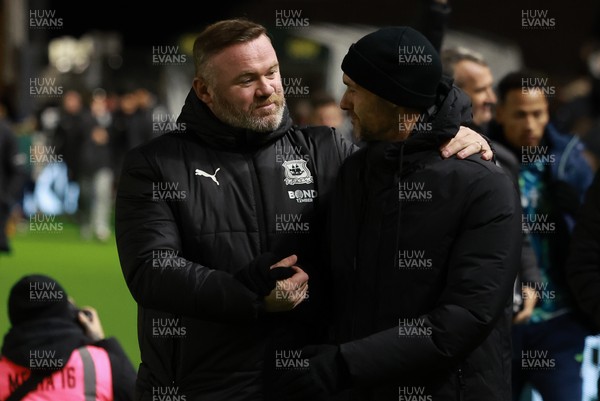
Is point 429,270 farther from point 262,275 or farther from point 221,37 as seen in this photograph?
point 221,37

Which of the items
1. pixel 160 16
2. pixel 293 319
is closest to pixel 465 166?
pixel 293 319

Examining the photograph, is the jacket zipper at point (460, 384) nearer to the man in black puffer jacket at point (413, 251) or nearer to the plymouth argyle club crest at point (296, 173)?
the man in black puffer jacket at point (413, 251)

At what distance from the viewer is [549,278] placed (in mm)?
7125

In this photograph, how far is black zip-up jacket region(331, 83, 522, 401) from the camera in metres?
4.18

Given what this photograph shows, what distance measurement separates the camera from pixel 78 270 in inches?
659

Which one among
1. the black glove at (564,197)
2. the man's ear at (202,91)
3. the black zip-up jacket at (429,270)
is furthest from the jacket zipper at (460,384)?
the black glove at (564,197)

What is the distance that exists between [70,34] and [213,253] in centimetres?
4592

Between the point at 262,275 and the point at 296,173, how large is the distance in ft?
1.66

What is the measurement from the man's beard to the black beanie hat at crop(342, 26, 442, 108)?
494 mm

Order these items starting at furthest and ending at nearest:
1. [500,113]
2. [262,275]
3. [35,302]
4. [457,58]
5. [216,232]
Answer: [457,58]
[500,113]
[35,302]
[216,232]
[262,275]

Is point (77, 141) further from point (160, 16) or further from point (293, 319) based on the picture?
point (160, 16)

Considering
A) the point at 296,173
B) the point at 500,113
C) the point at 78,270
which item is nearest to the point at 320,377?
the point at 296,173

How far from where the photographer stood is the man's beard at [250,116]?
4828 mm

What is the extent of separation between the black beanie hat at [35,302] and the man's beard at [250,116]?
62.7 inches
